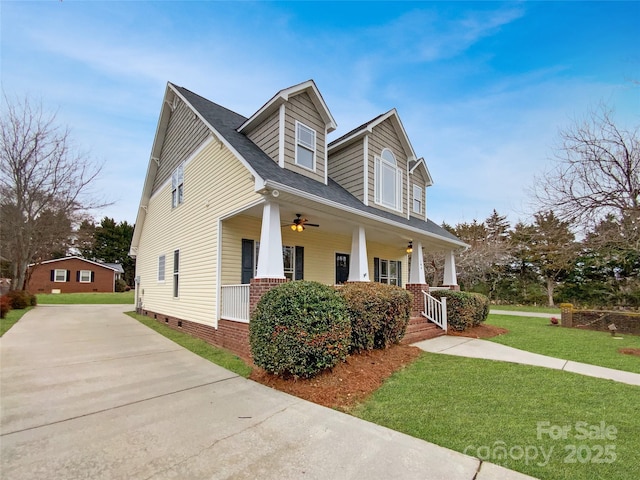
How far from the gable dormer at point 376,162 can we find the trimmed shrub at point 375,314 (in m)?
3.88

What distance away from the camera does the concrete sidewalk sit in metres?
5.64

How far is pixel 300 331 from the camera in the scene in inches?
196

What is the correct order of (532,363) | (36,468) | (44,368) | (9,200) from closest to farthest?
(36,468)
(44,368)
(532,363)
(9,200)

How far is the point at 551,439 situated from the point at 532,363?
350 centimetres

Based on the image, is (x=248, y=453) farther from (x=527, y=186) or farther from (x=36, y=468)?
(x=527, y=186)

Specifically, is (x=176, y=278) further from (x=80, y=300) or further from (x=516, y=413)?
(x=80, y=300)

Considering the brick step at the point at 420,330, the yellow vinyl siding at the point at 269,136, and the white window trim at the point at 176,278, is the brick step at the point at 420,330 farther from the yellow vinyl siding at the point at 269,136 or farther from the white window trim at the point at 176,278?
the white window trim at the point at 176,278

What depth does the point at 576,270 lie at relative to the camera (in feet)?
73.0

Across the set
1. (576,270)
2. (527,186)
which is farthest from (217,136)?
(576,270)

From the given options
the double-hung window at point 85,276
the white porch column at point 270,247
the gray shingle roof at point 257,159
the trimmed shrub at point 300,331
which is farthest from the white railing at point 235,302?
the double-hung window at point 85,276

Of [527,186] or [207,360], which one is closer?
[207,360]

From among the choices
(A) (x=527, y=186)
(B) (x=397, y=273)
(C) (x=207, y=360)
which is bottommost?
(C) (x=207, y=360)

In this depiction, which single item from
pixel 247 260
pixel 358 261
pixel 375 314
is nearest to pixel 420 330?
pixel 358 261

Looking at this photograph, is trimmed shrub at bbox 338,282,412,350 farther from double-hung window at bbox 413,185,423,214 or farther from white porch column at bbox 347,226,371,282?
double-hung window at bbox 413,185,423,214
